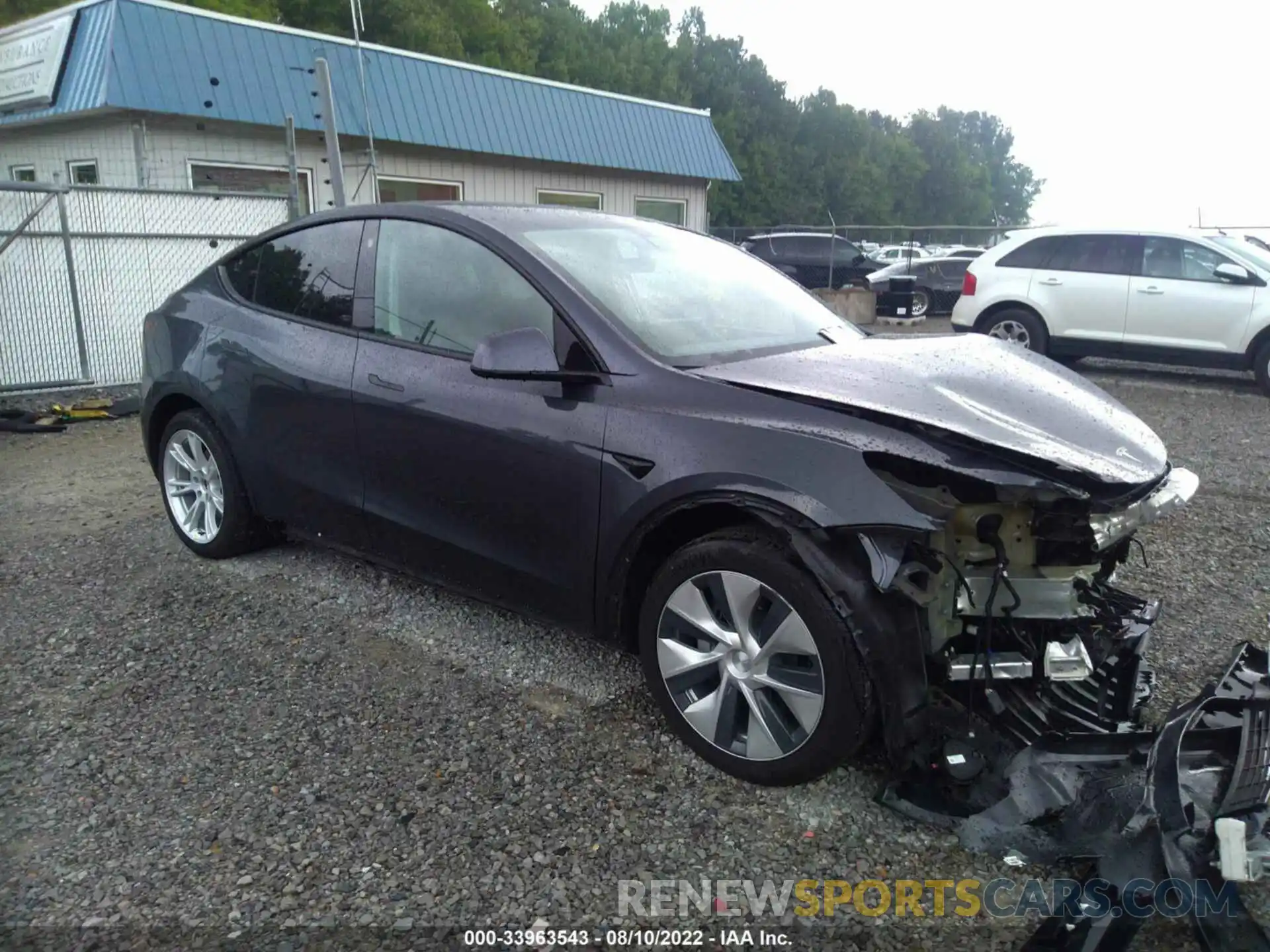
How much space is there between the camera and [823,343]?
11.6ft

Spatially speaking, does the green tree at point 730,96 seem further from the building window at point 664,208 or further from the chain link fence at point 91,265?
the chain link fence at point 91,265

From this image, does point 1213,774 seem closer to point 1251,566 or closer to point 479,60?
point 1251,566

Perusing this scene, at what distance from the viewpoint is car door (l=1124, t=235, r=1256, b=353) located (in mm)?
9773

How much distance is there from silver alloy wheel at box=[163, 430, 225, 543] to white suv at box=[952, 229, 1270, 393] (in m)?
8.03

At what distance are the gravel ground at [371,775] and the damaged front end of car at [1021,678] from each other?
152 millimetres

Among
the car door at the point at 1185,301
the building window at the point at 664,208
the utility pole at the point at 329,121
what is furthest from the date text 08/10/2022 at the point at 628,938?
the building window at the point at 664,208

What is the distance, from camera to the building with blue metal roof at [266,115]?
11945mm

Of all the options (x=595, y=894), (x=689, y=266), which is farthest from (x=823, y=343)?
(x=595, y=894)

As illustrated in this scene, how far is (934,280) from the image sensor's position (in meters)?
19.2

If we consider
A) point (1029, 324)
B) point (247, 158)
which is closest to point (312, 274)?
point (1029, 324)

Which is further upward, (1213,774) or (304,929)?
(1213,774)

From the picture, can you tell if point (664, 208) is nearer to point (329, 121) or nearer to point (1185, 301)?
point (1185, 301)

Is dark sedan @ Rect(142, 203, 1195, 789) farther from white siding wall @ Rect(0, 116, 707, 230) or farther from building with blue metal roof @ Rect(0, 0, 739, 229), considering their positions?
white siding wall @ Rect(0, 116, 707, 230)

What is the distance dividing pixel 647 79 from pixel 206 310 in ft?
175
